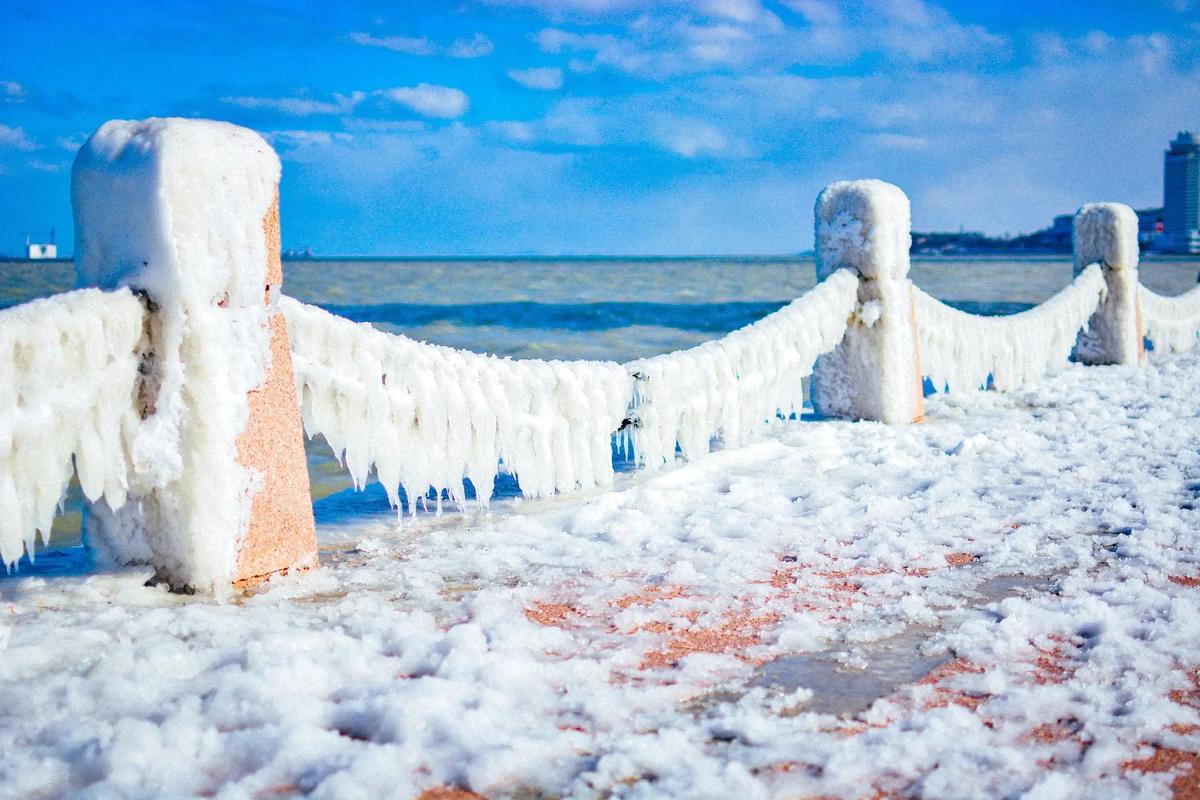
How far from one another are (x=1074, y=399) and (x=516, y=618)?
5.00 m

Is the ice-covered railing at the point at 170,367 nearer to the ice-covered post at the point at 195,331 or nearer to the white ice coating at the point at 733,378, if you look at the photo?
the ice-covered post at the point at 195,331

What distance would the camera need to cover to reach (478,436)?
315cm

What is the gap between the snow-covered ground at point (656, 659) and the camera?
160 centimetres

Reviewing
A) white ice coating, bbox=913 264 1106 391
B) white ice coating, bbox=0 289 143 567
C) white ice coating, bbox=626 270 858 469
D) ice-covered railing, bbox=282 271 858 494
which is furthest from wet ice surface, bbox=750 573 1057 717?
white ice coating, bbox=913 264 1106 391

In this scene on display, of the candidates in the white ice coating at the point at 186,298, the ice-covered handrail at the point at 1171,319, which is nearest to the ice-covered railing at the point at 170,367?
the white ice coating at the point at 186,298

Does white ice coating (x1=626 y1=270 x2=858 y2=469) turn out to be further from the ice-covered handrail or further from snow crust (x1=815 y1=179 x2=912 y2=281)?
the ice-covered handrail

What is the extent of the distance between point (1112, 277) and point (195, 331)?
781cm

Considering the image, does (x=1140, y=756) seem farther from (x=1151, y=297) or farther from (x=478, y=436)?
(x=1151, y=297)

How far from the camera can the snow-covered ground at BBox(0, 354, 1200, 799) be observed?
1.60m

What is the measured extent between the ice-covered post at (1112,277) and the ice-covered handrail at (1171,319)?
361 mm

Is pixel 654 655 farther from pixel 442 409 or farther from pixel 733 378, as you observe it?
pixel 733 378

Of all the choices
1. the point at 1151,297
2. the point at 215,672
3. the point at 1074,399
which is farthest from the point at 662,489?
the point at 1151,297

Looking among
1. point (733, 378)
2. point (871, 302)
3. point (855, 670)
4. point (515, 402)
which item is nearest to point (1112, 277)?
point (871, 302)

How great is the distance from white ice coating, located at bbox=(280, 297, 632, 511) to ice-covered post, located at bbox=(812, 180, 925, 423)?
205cm
